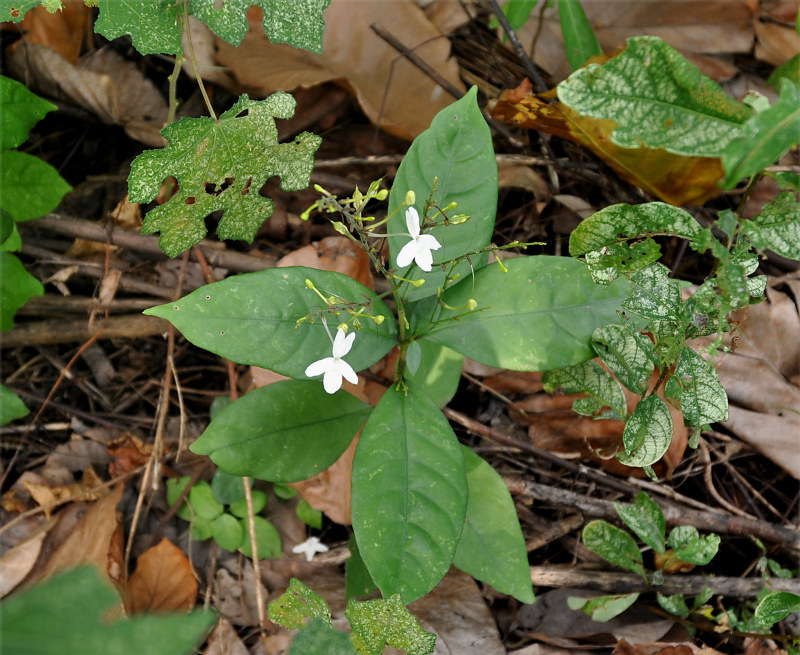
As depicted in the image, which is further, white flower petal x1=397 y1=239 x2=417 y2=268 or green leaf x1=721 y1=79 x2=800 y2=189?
white flower petal x1=397 y1=239 x2=417 y2=268

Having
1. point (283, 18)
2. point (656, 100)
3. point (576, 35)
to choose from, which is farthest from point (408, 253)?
point (576, 35)

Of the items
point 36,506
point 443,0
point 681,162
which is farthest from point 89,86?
point 681,162

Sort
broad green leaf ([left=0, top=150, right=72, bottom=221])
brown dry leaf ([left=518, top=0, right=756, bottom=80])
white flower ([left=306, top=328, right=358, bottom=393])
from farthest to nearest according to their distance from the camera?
brown dry leaf ([left=518, top=0, right=756, bottom=80]) < broad green leaf ([left=0, top=150, right=72, bottom=221]) < white flower ([left=306, top=328, right=358, bottom=393])

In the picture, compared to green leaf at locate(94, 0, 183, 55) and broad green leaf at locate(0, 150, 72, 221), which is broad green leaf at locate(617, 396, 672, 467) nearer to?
green leaf at locate(94, 0, 183, 55)

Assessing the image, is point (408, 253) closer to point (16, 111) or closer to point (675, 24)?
point (16, 111)

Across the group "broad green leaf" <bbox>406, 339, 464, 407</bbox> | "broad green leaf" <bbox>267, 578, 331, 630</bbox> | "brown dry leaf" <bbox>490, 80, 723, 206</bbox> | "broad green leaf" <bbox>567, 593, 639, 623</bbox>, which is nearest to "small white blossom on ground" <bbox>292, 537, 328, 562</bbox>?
"broad green leaf" <bbox>267, 578, 331, 630</bbox>

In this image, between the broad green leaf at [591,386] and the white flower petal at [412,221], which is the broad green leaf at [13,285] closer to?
the white flower petal at [412,221]

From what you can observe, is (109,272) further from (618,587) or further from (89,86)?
(618,587)
